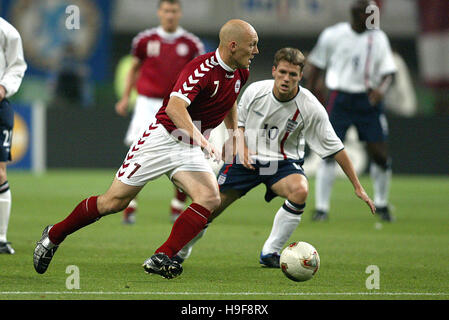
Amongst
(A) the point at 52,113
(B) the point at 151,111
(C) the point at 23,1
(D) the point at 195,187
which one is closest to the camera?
(D) the point at 195,187

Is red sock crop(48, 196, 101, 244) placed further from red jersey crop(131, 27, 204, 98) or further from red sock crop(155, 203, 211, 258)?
red jersey crop(131, 27, 204, 98)

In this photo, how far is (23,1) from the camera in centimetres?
2097

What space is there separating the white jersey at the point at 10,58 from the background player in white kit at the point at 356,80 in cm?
400

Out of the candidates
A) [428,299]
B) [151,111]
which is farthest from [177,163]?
[151,111]

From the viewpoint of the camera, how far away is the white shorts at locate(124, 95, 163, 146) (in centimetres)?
977

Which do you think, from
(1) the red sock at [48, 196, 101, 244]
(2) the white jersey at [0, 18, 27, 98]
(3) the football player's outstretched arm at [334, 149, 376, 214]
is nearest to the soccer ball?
(3) the football player's outstretched arm at [334, 149, 376, 214]

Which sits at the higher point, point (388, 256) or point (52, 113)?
point (388, 256)

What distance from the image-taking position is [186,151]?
19.9 feet

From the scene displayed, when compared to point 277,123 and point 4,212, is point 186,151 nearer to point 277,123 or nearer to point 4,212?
point 277,123

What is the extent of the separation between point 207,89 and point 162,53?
4.04 meters

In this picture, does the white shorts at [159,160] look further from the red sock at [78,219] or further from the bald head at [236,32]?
the bald head at [236,32]

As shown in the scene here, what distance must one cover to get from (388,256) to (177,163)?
95.8 inches

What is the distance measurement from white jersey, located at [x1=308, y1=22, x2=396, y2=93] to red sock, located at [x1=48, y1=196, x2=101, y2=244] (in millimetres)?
4865

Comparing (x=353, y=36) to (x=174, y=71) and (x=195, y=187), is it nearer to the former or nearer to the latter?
(x=174, y=71)
